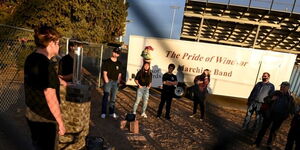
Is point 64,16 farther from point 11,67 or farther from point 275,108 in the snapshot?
point 275,108

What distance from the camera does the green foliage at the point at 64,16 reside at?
9180 millimetres

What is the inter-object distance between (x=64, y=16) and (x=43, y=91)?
9687 millimetres

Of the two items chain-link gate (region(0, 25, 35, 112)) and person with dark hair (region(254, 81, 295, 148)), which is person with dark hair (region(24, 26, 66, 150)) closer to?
chain-link gate (region(0, 25, 35, 112))

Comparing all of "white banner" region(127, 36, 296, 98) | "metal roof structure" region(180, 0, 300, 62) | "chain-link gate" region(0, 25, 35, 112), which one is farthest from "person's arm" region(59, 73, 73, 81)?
"metal roof structure" region(180, 0, 300, 62)

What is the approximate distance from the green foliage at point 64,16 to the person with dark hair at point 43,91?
6.36 meters

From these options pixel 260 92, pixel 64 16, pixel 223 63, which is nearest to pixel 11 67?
pixel 64 16

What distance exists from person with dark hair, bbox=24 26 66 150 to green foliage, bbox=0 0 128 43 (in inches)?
251

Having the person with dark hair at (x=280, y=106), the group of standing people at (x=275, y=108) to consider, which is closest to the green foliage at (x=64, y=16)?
Answer: the group of standing people at (x=275, y=108)

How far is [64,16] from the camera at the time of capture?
1061cm

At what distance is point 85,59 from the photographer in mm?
12281

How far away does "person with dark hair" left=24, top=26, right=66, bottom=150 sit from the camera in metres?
2.00

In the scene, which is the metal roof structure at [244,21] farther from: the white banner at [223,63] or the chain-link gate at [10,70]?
the chain-link gate at [10,70]

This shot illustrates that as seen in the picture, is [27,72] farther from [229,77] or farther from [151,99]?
[229,77]

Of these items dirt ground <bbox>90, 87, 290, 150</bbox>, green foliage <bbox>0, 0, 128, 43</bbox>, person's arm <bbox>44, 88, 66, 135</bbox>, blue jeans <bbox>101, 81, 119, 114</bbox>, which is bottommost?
dirt ground <bbox>90, 87, 290, 150</bbox>
